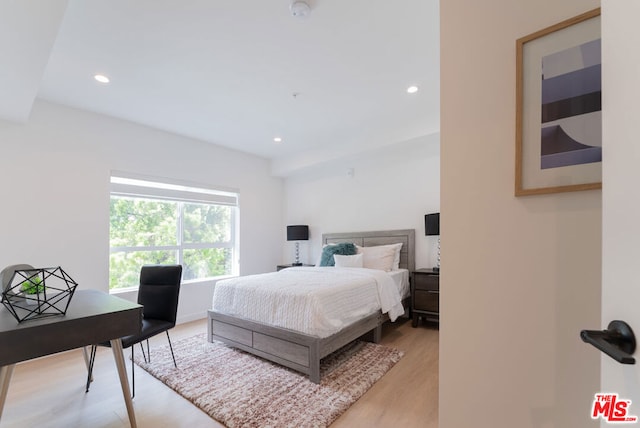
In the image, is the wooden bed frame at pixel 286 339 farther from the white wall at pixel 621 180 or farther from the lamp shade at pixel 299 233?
the lamp shade at pixel 299 233

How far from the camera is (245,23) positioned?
1937mm

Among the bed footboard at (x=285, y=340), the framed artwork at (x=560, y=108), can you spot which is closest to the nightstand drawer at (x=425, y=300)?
the bed footboard at (x=285, y=340)

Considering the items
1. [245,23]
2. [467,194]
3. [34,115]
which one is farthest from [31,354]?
[34,115]

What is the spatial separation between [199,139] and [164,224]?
138 centimetres

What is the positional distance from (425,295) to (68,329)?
3.39 metres

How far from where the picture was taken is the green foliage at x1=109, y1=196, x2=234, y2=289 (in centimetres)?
364

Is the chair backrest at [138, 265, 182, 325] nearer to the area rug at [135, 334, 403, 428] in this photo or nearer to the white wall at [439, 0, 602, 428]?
the area rug at [135, 334, 403, 428]

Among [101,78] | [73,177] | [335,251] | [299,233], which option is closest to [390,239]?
[335,251]

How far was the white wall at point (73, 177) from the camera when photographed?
9.39 feet

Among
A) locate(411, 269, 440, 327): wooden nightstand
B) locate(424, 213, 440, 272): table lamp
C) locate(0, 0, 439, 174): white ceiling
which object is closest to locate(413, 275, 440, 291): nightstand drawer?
locate(411, 269, 440, 327): wooden nightstand

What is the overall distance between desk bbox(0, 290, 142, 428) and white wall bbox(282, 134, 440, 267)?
3.50 meters

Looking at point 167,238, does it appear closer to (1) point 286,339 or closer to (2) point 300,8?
(1) point 286,339

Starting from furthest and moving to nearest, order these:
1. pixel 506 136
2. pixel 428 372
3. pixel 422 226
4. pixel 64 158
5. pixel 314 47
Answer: pixel 422 226
pixel 64 158
pixel 428 372
pixel 314 47
pixel 506 136

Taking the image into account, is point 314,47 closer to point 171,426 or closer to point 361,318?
point 361,318
